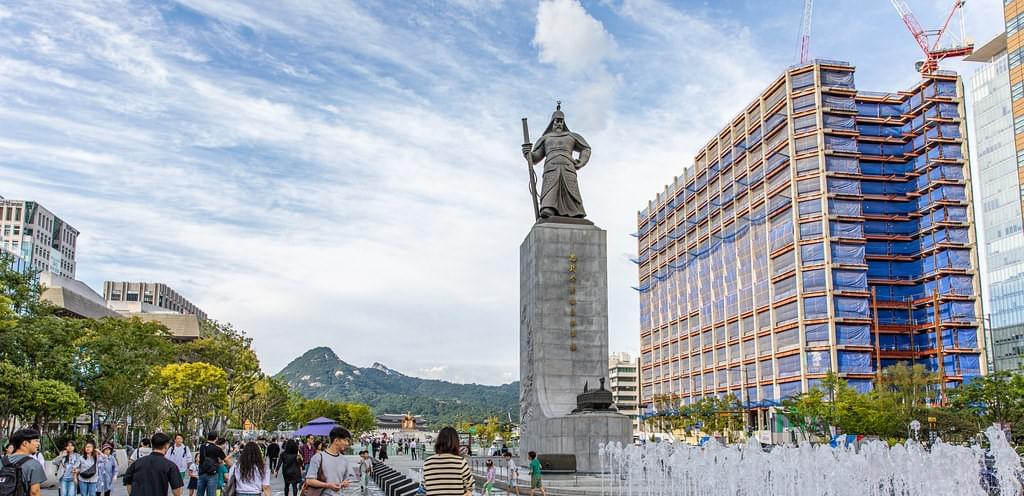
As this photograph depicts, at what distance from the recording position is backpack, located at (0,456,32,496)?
7.94 m

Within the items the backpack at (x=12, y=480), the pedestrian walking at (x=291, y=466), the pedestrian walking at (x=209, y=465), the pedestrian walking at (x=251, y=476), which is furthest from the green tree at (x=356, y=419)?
the backpack at (x=12, y=480)

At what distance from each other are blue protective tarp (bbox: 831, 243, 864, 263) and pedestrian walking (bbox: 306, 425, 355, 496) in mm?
74554

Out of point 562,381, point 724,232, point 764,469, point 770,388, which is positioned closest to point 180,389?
point 562,381

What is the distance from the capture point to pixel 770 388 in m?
81.6

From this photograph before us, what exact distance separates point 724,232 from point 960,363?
28.1 meters

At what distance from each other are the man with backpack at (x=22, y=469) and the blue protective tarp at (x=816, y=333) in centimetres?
7409

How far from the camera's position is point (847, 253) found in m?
77.8

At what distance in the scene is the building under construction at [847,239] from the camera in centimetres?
7644

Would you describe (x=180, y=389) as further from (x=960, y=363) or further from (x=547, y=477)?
(x=960, y=363)

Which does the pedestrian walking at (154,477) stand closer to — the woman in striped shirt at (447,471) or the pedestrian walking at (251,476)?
the pedestrian walking at (251,476)

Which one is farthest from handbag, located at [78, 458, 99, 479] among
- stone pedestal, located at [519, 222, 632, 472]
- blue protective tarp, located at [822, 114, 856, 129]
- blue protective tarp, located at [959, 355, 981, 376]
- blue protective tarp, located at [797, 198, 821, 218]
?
blue protective tarp, located at [959, 355, 981, 376]

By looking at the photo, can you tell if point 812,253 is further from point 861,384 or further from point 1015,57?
point 1015,57

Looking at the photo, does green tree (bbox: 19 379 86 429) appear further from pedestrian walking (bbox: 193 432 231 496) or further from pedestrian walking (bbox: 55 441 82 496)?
pedestrian walking (bbox: 193 432 231 496)

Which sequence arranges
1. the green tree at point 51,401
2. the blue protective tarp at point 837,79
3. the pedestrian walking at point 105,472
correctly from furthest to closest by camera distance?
the blue protective tarp at point 837,79 < the green tree at point 51,401 < the pedestrian walking at point 105,472
